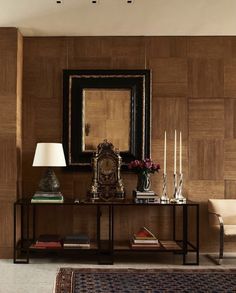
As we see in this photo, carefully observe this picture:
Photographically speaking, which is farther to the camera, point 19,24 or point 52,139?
point 52,139

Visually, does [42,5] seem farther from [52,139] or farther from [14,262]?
[14,262]

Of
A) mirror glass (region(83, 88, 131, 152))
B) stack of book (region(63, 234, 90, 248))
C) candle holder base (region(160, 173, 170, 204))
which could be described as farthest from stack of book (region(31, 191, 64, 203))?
candle holder base (region(160, 173, 170, 204))

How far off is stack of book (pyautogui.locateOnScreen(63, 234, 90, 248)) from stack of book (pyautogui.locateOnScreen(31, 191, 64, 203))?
441 millimetres

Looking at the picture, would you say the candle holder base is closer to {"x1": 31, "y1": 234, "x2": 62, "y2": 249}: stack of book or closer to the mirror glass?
the mirror glass

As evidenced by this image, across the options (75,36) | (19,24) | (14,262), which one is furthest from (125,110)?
(14,262)

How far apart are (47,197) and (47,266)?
74cm

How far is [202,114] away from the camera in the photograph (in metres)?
5.91

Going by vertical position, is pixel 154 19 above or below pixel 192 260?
above

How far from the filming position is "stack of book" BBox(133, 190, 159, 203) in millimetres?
5375

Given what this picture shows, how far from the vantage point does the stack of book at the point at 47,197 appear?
17.4 ft

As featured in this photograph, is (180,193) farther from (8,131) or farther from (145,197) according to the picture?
(8,131)

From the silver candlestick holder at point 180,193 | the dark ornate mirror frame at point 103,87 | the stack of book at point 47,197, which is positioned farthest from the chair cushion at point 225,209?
the stack of book at point 47,197

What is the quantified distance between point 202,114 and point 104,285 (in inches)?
101

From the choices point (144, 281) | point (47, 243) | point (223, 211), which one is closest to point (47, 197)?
point (47, 243)
